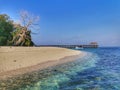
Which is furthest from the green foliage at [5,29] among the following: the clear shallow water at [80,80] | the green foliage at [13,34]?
the clear shallow water at [80,80]

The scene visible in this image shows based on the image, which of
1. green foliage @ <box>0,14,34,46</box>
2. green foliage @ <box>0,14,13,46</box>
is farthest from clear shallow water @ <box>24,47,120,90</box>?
green foliage @ <box>0,14,13,46</box>

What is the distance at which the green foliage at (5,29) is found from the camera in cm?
6600

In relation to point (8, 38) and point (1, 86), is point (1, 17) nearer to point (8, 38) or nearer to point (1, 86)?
point (8, 38)

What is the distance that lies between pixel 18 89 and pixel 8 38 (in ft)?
186

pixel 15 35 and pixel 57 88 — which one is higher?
pixel 15 35

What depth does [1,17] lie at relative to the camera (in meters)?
70.6

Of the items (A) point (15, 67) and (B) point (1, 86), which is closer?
(B) point (1, 86)

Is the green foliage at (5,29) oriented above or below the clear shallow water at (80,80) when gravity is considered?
above

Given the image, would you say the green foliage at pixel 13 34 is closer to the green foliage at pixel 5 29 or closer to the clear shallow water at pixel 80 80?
the green foliage at pixel 5 29

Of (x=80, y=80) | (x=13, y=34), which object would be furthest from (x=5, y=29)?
(x=80, y=80)

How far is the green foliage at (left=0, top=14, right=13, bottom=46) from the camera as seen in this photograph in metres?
66.0

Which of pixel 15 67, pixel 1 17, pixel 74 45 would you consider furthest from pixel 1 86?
pixel 74 45

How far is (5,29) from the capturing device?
225 ft

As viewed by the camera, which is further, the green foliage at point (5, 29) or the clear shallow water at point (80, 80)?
the green foliage at point (5, 29)
